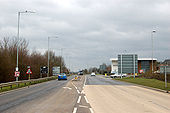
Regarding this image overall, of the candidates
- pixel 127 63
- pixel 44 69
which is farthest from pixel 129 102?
pixel 44 69

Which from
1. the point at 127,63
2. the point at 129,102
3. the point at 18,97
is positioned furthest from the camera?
the point at 127,63

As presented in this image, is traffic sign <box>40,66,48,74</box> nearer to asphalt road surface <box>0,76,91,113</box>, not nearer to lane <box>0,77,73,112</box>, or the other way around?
lane <box>0,77,73,112</box>

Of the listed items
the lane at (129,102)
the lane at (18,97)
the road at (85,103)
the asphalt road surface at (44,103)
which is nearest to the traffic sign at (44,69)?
the lane at (18,97)

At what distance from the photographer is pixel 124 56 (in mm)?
51812

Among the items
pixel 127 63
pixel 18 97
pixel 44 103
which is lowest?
pixel 18 97

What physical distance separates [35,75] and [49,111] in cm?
4396

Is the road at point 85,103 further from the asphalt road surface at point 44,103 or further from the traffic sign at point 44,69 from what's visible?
the traffic sign at point 44,69

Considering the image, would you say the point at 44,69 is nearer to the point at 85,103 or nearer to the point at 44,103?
the point at 44,103

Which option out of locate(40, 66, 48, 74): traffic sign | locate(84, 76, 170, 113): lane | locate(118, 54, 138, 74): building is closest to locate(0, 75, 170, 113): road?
locate(84, 76, 170, 113): lane

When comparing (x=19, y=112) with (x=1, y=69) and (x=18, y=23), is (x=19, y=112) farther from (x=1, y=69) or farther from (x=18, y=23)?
(x=1, y=69)

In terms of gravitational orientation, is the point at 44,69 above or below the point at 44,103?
above

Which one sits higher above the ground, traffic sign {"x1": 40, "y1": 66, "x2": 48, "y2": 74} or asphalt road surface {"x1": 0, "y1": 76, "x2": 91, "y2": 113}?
traffic sign {"x1": 40, "y1": 66, "x2": 48, "y2": 74}

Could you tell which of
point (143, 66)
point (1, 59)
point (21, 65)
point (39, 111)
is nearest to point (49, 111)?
point (39, 111)

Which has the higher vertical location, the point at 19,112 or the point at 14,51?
the point at 14,51
